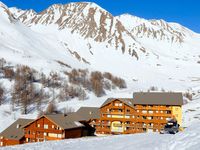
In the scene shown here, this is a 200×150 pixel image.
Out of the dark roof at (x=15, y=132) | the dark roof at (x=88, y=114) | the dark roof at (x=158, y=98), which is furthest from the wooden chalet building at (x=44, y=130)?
the dark roof at (x=158, y=98)

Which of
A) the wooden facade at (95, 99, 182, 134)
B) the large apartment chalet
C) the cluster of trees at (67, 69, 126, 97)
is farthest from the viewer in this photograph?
the cluster of trees at (67, 69, 126, 97)

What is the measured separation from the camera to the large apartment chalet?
67.4 meters

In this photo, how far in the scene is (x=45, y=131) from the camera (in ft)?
217

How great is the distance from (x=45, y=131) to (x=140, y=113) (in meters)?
23.0

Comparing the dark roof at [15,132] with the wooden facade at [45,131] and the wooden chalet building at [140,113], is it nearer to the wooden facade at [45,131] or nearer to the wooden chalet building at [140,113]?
the wooden facade at [45,131]

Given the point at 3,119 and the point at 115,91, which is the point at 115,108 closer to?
the point at 3,119

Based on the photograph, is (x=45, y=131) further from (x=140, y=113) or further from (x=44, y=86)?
(x=44, y=86)

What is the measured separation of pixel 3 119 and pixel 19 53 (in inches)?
3678

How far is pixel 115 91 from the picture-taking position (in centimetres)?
17012

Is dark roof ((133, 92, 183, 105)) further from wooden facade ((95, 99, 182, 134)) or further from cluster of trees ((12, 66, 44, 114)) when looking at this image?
cluster of trees ((12, 66, 44, 114))

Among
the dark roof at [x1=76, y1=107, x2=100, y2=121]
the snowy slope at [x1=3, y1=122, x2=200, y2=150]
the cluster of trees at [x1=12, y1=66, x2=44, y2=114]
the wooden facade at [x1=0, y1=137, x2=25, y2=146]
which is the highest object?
the cluster of trees at [x1=12, y1=66, x2=44, y2=114]

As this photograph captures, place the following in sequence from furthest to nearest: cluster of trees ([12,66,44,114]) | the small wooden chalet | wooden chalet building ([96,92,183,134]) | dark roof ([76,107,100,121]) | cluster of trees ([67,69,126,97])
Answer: cluster of trees ([67,69,126,97]) < cluster of trees ([12,66,44,114]) < dark roof ([76,107,100,121]) < wooden chalet building ([96,92,183,134]) < the small wooden chalet

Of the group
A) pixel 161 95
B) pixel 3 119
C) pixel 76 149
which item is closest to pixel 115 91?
pixel 3 119

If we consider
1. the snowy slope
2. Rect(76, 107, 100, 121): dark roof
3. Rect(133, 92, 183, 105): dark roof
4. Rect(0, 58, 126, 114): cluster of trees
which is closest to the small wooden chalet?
Rect(76, 107, 100, 121): dark roof
